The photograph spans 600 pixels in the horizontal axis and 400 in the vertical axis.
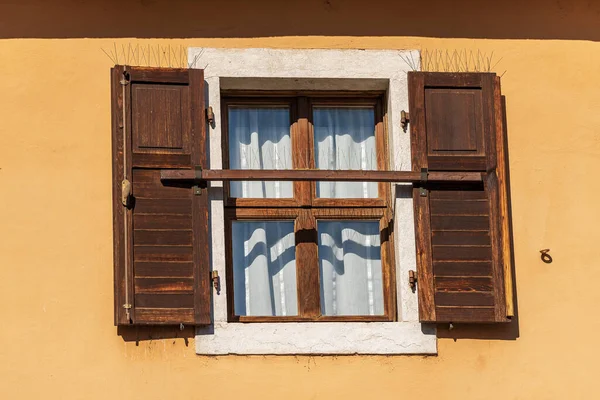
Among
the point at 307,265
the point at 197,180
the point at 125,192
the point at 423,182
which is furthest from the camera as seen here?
the point at 307,265

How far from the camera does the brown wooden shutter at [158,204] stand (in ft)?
25.6

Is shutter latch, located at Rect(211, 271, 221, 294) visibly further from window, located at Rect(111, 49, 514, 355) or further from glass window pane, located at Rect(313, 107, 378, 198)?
glass window pane, located at Rect(313, 107, 378, 198)

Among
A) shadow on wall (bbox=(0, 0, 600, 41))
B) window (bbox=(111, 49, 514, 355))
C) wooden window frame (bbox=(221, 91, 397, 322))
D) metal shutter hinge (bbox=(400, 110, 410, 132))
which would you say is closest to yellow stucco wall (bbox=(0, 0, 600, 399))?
shadow on wall (bbox=(0, 0, 600, 41))

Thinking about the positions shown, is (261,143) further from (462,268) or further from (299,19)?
(462,268)

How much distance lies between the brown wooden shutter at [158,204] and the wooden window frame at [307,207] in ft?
0.98

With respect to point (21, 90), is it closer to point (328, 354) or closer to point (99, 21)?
point (99, 21)

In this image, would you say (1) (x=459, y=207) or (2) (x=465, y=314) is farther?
(1) (x=459, y=207)

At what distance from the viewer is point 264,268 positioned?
324 inches

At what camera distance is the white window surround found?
786 cm

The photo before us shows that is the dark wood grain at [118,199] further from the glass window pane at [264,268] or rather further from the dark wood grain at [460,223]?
the dark wood grain at [460,223]

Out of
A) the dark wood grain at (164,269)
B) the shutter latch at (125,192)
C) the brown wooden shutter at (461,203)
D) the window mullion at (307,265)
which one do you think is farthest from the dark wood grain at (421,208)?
the shutter latch at (125,192)

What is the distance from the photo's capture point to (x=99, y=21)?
830cm

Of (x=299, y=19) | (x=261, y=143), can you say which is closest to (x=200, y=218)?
(x=261, y=143)

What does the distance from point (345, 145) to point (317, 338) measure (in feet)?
3.60
